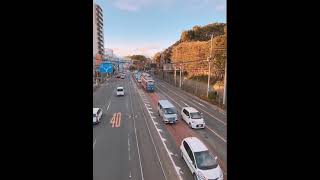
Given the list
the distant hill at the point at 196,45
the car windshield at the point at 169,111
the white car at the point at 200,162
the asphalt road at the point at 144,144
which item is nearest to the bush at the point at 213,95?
the asphalt road at the point at 144,144

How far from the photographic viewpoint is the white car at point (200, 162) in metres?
7.56

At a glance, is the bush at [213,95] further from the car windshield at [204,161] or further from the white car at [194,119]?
the car windshield at [204,161]

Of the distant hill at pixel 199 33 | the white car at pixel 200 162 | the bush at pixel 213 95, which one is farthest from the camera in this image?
→ the distant hill at pixel 199 33

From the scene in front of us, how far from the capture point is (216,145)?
11.0 meters

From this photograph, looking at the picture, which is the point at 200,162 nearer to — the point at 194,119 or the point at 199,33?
the point at 194,119

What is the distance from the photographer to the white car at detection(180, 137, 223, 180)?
24.8 ft

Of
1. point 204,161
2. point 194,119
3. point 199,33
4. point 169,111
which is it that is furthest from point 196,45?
point 204,161

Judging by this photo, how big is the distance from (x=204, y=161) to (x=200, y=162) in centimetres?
16

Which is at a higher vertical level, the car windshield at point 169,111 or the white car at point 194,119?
the car windshield at point 169,111

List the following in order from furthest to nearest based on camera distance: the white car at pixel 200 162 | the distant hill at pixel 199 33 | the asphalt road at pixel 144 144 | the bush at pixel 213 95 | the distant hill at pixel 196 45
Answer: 1. the distant hill at pixel 199 33
2. the distant hill at pixel 196 45
3. the bush at pixel 213 95
4. the asphalt road at pixel 144 144
5. the white car at pixel 200 162
